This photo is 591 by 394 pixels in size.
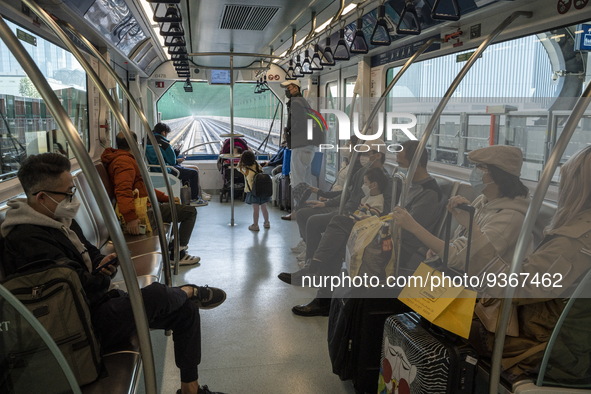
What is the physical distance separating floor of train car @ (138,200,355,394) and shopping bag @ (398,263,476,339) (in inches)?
38.2

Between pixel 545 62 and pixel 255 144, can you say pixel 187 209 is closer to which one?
pixel 545 62

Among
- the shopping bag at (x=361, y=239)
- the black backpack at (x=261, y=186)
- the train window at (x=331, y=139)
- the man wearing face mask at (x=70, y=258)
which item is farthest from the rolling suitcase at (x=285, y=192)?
the man wearing face mask at (x=70, y=258)

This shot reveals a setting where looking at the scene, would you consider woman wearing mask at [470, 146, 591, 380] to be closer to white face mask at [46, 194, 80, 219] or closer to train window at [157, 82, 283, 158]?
white face mask at [46, 194, 80, 219]

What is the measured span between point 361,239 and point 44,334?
1.61 m

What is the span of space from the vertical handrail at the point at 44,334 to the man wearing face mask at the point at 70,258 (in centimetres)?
37

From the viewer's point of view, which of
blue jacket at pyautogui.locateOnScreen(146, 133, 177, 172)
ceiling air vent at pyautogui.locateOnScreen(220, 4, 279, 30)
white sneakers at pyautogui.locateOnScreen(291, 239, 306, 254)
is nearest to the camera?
ceiling air vent at pyautogui.locateOnScreen(220, 4, 279, 30)

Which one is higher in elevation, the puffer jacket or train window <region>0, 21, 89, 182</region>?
train window <region>0, 21, 89, 182</region>

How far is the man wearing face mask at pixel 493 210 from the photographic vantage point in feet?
6.67

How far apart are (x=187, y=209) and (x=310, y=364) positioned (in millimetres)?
2240

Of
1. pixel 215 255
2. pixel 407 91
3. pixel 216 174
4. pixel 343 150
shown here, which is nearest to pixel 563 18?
pixel 343 150

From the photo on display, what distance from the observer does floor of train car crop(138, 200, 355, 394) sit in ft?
9.36

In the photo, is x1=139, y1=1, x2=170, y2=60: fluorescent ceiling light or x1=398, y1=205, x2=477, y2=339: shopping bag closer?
x1=398, y1=205, x2=477, y2=339: shopping bag

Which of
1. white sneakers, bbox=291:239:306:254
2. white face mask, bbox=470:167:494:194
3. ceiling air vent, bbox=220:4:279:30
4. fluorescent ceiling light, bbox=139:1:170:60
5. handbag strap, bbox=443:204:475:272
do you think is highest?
fluorescent ceiling light, bbox=139:1:170:60

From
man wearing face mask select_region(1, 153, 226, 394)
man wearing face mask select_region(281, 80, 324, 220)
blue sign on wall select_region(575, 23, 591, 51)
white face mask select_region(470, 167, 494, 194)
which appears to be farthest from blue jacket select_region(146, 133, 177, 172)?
white face mask select_region(470, 167, 494, 194)
